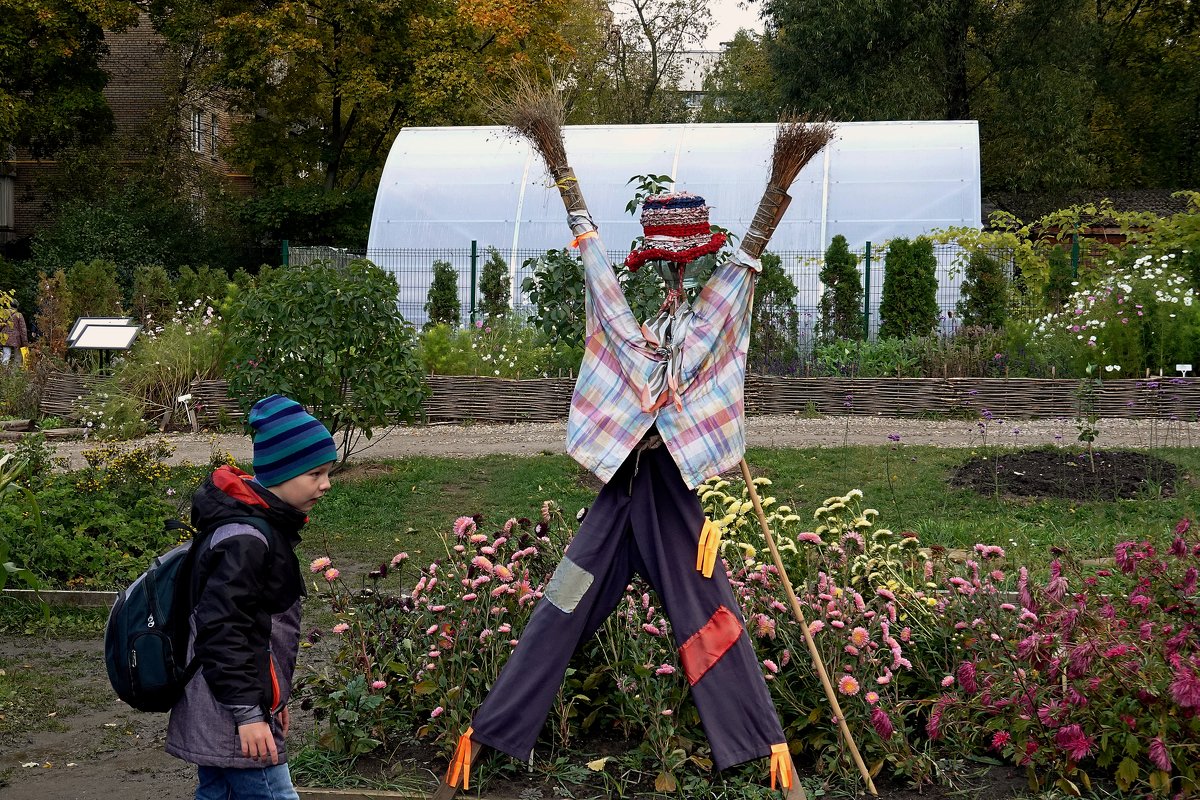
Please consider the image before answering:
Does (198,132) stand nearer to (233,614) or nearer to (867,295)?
(867,295)

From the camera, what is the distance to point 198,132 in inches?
1355

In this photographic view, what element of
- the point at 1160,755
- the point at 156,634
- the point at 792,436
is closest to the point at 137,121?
the point at 792,436

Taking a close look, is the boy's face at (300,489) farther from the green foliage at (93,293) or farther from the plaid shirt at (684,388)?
the green foliage at (93,293)

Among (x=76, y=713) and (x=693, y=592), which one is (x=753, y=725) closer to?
(x=693, y=592)

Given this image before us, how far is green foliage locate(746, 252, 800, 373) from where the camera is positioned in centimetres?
1568

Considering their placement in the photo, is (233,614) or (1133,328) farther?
(1133,328)

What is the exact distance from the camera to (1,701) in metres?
5.52

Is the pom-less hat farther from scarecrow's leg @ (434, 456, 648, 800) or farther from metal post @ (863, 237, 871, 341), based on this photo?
metal post @ (863, 237, 871, 341)

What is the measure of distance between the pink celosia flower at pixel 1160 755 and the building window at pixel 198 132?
109ft

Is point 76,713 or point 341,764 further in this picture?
point 76,713

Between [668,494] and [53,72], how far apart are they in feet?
97.5

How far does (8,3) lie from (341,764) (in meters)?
27.1

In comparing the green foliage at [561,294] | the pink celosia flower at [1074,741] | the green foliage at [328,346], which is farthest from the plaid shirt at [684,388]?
the green foliage at [328,346]

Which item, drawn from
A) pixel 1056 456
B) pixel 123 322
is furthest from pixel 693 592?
pixel 123 322
